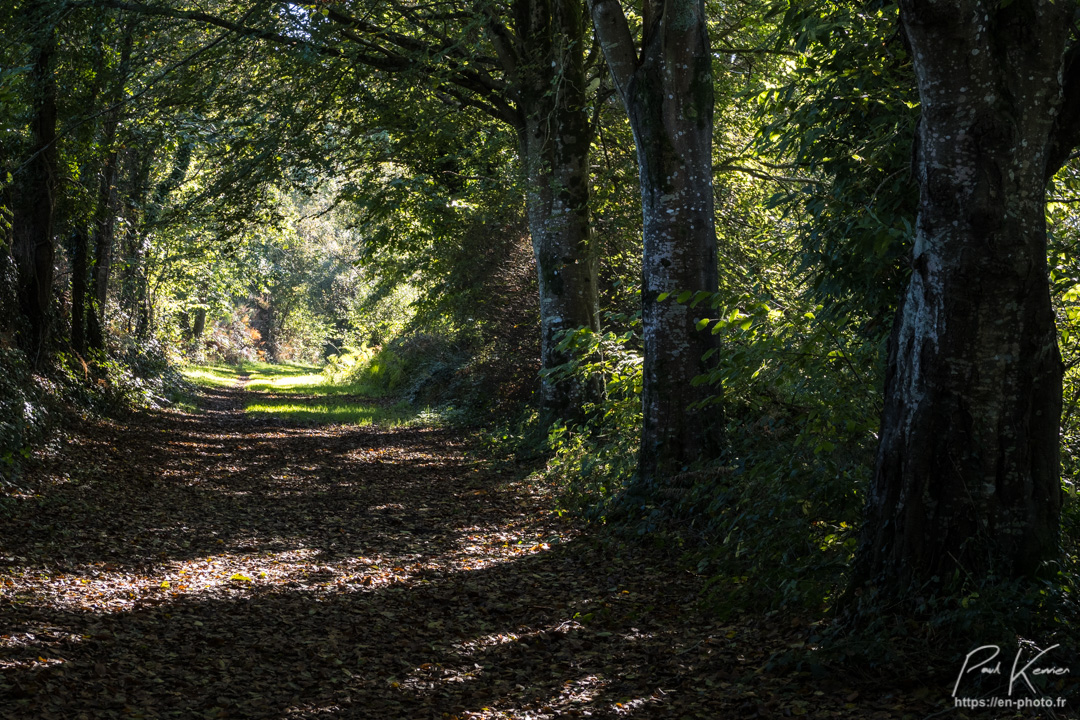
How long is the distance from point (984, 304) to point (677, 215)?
13.0 feet

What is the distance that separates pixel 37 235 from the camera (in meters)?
11.6

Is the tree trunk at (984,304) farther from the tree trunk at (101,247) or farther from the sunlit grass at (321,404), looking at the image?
the sunlit grass at (321,404)

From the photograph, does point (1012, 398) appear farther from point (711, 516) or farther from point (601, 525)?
point (601, 525)

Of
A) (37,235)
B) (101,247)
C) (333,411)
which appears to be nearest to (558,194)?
(37,235)

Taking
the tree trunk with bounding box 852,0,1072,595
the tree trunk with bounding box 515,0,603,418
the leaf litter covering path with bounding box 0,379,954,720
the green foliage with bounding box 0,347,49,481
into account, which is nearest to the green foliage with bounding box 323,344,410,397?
the tree trunk with bounding box 515,0,603,418

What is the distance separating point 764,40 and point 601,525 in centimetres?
811

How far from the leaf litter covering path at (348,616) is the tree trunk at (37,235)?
2815 millimetres

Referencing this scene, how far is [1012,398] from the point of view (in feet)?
13.0

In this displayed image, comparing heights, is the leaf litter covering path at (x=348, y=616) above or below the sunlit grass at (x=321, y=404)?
below

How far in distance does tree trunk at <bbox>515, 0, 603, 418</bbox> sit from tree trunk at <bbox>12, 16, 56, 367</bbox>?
6.77 meters

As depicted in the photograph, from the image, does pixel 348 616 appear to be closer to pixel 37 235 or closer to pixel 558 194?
pixel 558 194

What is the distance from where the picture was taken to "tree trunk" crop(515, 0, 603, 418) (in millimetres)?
11602

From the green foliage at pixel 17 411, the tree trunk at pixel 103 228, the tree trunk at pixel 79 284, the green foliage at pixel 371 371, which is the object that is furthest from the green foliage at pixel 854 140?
the green foliage at pixel 371 371

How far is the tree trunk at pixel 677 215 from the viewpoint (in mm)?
7598
